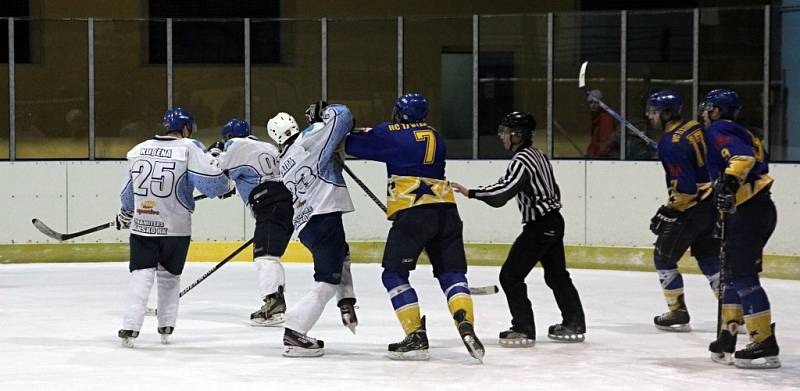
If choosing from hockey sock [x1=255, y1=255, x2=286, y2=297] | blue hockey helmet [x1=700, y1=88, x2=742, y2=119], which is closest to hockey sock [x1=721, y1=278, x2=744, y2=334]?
blue hockey helmet [x1=700, y1=88, x2=742, y2=119]

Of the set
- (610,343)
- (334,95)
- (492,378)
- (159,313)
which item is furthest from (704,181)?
(334,95)

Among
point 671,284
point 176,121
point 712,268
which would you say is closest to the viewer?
point 176,121

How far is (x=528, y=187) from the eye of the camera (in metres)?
6.82

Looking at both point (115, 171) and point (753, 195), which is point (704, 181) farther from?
point (115, 171)

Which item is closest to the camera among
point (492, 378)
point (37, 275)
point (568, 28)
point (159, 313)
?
point (492, 378)

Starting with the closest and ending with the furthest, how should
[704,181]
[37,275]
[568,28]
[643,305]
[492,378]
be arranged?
[492,378] < [704,181] < [643,305] < [37,275] < [568,28]

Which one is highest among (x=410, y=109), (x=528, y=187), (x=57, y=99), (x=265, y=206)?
(x=57, y=99)

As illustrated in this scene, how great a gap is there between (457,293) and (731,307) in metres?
1.26

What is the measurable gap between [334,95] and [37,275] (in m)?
3.11

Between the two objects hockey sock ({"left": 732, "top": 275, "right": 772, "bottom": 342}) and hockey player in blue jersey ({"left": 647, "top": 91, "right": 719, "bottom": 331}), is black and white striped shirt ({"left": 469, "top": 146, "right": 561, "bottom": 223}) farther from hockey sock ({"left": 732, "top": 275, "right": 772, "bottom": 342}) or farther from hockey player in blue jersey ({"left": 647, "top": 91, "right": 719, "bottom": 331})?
hockey sock ({"left": 732, "top": 275, "right": 772, "bottom": 342})

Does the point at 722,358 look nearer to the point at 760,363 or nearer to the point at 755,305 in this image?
the point at 760,363

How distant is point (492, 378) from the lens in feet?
19.1

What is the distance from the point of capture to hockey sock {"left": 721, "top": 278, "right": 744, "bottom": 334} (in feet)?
20.1

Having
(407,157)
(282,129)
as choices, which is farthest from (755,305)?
(282,129)
